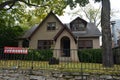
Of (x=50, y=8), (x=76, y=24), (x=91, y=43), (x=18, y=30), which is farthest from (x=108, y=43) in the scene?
(x=18, y=30)

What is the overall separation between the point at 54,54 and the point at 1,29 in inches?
315

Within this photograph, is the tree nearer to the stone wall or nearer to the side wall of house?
the stone wall

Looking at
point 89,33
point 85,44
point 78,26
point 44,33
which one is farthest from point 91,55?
point 44,33

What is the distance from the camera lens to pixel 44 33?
68.7 ft

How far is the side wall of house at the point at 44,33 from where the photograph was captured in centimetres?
2078

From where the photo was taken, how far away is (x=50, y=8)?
69.9 feet

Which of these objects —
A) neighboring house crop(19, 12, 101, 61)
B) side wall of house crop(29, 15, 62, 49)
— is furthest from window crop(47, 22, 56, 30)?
side wall of house crop(29, 15, 62, 49)

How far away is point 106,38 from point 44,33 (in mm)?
11411

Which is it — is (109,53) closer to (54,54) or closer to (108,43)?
(108,43)

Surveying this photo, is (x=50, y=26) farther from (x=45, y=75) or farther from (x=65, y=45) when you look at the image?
(x=45, y=75)

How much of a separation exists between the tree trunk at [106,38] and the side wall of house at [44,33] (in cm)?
1028

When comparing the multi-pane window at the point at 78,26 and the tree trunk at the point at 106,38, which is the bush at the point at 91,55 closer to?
the multi-pane window at the point at 78,26

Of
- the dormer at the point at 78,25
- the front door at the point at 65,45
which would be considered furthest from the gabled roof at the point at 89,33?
the front door at the point at 65,45

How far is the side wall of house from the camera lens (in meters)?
20.8
